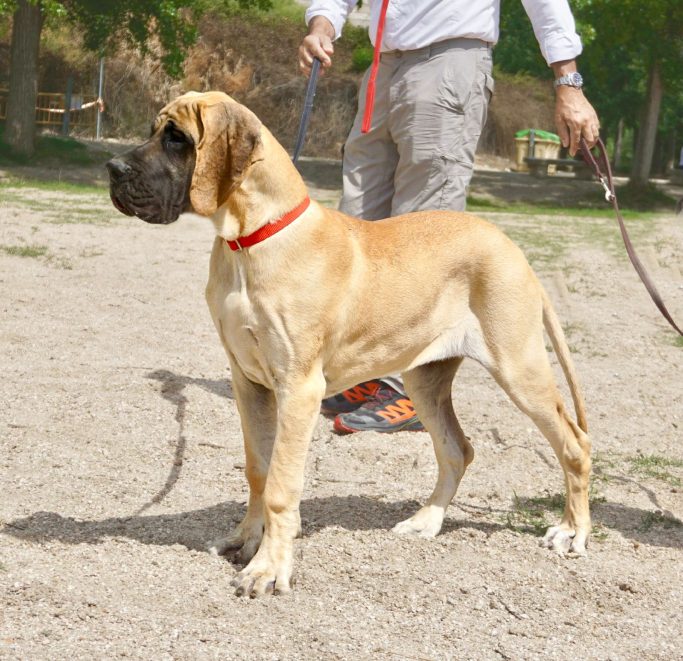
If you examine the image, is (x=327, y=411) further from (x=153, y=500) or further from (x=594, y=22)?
(x=594, y=22)

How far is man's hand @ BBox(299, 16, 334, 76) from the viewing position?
4.46m

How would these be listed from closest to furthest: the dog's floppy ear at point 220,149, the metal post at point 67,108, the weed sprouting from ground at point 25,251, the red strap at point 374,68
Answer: the dog's floppy ear at point 220,149
the red strap at point 374,68
the weed sprouting from ground at point 25,251
the metal post at point 67,108

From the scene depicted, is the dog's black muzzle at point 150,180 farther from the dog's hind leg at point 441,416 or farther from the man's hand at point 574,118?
the man's hand at point 574,118

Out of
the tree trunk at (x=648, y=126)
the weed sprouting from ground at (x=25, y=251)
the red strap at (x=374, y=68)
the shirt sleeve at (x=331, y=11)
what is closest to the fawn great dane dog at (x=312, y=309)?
the red strap at (x=374, y=68)

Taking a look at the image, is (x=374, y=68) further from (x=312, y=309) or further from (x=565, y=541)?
(x=565, y=541)

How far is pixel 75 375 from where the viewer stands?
5867mm

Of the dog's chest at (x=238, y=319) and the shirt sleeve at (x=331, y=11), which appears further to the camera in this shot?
the shirt sleeve at (x=331, y=11)

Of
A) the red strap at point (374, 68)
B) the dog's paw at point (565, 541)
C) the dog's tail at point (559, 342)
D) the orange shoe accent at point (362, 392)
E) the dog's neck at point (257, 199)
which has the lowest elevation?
the dog's paw at point (565, 541)

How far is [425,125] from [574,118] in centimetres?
79

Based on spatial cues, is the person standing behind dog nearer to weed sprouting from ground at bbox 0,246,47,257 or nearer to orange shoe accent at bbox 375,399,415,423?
orange shoe accent at bbox 375,399,415,423

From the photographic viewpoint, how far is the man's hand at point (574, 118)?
4273mm

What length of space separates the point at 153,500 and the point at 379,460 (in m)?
1.18

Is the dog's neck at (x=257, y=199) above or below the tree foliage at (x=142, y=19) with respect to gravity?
below

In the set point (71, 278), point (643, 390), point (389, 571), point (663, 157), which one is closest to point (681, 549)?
point (389, 571)
